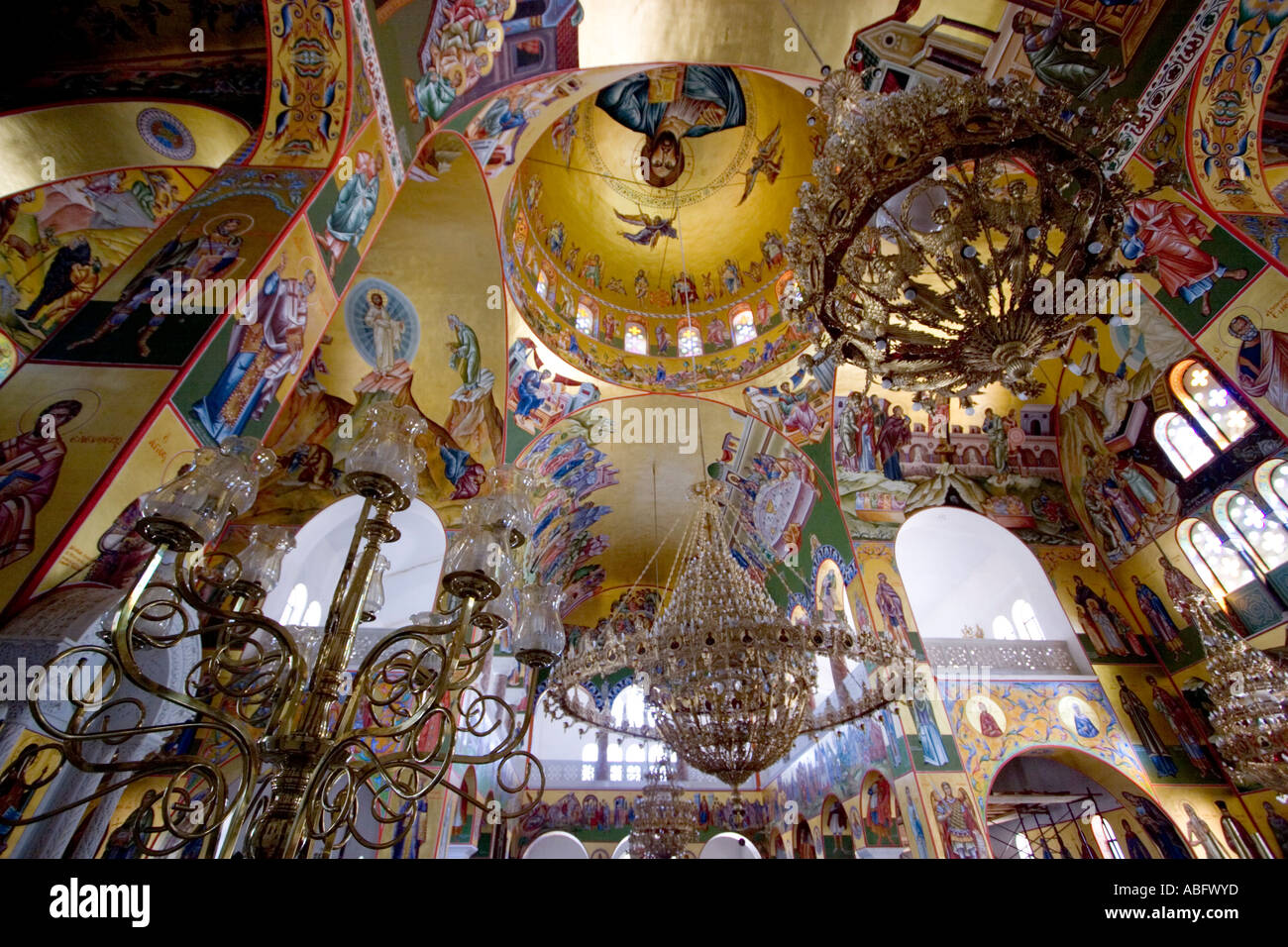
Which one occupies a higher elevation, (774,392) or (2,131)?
(774,392)

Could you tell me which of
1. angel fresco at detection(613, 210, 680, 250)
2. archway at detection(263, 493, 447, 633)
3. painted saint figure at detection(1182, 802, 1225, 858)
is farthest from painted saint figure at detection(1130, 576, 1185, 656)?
archway at detection(263, 493, 447, 633)

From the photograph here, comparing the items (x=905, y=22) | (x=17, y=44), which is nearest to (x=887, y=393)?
(x=905, y=22)

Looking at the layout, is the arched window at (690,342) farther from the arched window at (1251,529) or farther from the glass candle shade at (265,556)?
the glass candle shade at (265,556)

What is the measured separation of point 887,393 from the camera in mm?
10125

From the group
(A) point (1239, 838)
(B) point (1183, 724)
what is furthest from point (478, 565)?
(B) point (1183, 724)

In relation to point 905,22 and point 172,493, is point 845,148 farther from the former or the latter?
point 172,493

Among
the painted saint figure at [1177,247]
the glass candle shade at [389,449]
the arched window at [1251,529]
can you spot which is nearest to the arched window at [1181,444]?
the arched window at [1251,529]

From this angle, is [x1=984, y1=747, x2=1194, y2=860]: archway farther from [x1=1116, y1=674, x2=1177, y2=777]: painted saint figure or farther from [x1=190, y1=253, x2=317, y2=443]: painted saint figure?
[x1=190, y1=253, x2=317, y2=443]: painted saint figure

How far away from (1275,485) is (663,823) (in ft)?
32.2

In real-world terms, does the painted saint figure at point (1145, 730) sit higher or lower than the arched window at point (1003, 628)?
lower

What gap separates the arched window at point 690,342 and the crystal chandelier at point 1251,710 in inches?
323

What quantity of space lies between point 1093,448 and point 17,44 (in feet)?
44.3

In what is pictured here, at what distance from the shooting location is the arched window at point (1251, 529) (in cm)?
747

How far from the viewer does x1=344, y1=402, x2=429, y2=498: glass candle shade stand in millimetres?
2248
